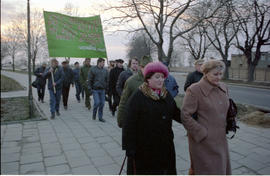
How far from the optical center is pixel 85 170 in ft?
11.8

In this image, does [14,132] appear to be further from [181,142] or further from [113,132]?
[181,142]

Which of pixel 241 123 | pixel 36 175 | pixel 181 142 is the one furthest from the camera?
pixel 241 123

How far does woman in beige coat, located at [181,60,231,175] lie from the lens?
8.38ft

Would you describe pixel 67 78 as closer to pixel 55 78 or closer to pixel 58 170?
pixel 55 78

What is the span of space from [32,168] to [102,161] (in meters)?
1.16

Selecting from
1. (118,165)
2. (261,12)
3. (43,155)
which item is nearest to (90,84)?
(43,155)

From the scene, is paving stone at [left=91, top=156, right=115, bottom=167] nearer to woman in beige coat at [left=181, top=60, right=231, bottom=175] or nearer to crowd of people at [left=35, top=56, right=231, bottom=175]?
crowd of people at [left=35, top=56, right=231, bottom=175]

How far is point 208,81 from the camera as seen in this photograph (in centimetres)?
270

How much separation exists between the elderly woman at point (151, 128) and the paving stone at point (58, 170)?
5.15 feet

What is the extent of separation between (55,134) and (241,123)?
18.1ft

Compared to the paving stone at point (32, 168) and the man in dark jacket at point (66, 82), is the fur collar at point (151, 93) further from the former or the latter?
the man in dark jacket at point (66, 82)

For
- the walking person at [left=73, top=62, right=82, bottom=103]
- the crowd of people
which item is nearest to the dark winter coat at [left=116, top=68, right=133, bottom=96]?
the crowd of people

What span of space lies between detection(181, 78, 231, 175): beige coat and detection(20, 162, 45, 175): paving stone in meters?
2.54

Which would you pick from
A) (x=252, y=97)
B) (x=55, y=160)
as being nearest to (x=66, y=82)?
(x=55, y=160)
